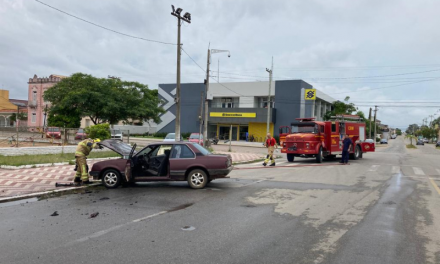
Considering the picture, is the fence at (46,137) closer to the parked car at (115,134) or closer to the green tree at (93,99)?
the parked car at (115,134)

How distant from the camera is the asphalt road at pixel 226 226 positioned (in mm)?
4496

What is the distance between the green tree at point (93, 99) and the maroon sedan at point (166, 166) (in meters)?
23.5

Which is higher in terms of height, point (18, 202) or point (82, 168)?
point (82, 168)

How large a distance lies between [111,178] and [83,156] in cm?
112

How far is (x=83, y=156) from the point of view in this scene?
9953 millimetres

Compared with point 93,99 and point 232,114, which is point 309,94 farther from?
point 93,99

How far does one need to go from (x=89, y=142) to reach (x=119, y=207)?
10.5 ft

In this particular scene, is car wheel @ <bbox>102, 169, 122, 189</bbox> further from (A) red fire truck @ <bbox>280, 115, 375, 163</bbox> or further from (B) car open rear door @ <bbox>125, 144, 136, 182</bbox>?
(A) red fire truck @ <bbox>280, 115, 375, 163</bbox>

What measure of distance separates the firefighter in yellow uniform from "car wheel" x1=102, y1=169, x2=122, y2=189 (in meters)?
0.79

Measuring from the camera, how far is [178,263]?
417 cm

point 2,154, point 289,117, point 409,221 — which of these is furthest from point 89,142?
point 289,117

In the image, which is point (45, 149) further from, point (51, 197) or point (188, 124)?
point (188, 124)

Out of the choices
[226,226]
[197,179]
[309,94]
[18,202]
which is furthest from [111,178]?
[309,94]

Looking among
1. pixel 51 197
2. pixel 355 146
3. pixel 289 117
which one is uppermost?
pixel 289 117
